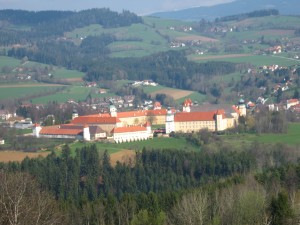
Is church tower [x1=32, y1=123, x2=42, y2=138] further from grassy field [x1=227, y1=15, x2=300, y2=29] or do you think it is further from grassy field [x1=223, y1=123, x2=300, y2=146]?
grassy field [x1=227, y1=15, x2=300, y2=29]

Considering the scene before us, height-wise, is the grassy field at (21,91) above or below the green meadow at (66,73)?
below

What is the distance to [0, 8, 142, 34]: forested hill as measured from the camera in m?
174

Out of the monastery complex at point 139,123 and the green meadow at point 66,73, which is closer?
the monastery complex at point 139,123

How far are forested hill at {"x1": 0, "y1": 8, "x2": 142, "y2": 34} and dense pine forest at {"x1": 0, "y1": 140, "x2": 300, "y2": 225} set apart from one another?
116 meters

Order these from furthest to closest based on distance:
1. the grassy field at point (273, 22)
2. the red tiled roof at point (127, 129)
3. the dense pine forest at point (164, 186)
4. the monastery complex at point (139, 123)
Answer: the grassy field at point (273, 22)
the red tiled roof at point (127, 129)
the monastery complex at point (139, 123)
the dense pine forest at point (164, 186)

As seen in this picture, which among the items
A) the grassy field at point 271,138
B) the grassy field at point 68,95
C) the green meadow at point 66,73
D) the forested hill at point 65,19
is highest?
the forested hill at point 65,19

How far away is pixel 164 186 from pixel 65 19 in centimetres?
13896

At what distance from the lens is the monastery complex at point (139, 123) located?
233 ft

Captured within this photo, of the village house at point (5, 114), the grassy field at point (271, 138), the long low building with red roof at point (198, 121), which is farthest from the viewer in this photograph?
the village house at point (5, 114)

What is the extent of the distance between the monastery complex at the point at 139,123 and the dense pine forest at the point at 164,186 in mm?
12729

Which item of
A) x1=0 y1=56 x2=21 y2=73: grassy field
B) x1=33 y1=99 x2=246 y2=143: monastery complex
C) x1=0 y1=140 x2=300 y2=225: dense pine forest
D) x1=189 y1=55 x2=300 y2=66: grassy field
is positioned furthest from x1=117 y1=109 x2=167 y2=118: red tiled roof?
x1=0 y1=56 x2=21 y2=73: grassy field

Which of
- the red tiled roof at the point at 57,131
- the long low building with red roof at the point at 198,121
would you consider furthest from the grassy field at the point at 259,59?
the red tiled roof at the point at 57,131

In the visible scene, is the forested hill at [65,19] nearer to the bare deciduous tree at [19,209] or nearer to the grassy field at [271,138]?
the grassy field at [271,138]

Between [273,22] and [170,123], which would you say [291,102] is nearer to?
[170,123]
